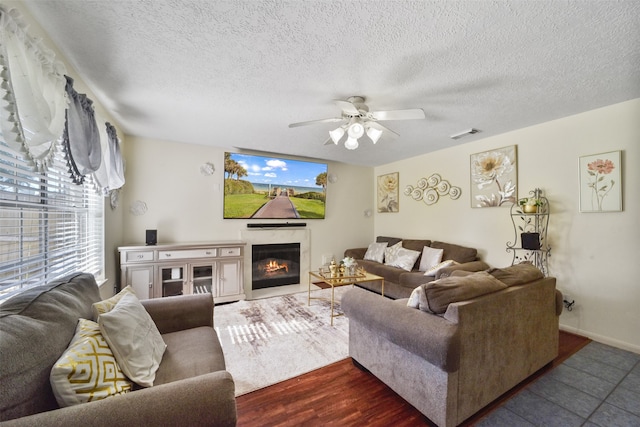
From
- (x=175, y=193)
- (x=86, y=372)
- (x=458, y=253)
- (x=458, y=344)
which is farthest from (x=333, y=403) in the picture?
(x=175, y=193)

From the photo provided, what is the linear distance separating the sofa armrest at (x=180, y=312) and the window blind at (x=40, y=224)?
68 centimetres

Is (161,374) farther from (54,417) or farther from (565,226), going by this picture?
(565,226)

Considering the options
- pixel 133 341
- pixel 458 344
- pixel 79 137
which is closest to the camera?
pixel 133 341

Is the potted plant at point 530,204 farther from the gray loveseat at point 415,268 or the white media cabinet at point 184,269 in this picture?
the white media cabinet at point 184,269

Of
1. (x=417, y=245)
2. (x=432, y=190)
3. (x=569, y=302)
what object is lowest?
(x=569, y=302)

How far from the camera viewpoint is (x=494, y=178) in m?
3.44

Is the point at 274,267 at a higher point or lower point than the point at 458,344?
lower

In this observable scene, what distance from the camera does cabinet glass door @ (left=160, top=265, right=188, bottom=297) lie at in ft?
11.0

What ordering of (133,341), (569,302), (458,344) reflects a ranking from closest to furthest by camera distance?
(133,341)
(458,344)
(569,302)

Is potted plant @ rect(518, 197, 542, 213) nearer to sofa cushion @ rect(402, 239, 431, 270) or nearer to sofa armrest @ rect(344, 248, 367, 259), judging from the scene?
sofa cushion @ rect(402, 239, 431, 270)

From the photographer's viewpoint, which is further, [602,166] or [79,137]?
[602,166]

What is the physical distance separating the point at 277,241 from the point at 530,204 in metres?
3.61

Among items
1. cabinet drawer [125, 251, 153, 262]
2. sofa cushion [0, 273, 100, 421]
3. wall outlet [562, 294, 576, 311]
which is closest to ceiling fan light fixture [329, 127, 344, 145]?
sofa cushion [0, 273, 100, 421]

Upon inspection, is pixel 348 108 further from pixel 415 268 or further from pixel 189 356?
pixel 415 268
